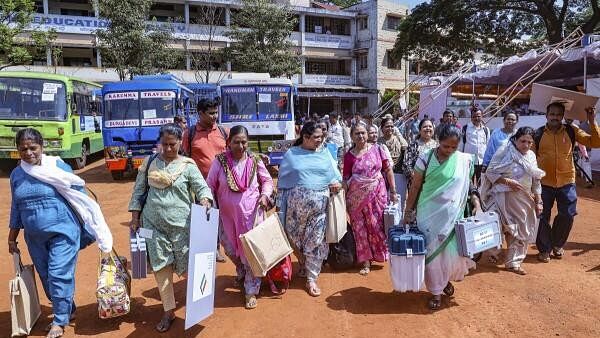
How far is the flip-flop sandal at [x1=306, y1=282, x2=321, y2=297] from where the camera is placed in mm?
4250

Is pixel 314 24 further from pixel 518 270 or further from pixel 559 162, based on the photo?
pixel 518 270

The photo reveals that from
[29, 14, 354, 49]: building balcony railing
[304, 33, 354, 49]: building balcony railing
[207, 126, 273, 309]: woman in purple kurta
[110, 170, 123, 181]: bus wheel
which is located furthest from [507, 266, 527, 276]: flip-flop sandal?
[304, 33, 354, 49]: building balcony railing

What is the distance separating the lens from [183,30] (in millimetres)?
29188

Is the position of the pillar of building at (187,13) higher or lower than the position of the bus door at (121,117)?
higher

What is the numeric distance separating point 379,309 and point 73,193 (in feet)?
8.57

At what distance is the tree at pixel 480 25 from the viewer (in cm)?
2061

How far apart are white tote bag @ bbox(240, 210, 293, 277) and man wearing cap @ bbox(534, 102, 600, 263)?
2.98 meters

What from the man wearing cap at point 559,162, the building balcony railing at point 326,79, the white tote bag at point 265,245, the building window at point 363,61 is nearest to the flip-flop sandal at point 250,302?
the white tote bag at point 265,245

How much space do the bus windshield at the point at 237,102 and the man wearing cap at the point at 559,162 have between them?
25.1 ft

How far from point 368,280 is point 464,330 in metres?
1.25

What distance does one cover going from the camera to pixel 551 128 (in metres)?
4.95

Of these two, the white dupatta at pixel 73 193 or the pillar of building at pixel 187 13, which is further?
the pillar of building at pixel 187 13

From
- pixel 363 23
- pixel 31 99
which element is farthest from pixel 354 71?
pixel 31 99

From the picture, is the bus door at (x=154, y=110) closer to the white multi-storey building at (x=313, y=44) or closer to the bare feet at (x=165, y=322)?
the bare feet at (x=165, y=322)
